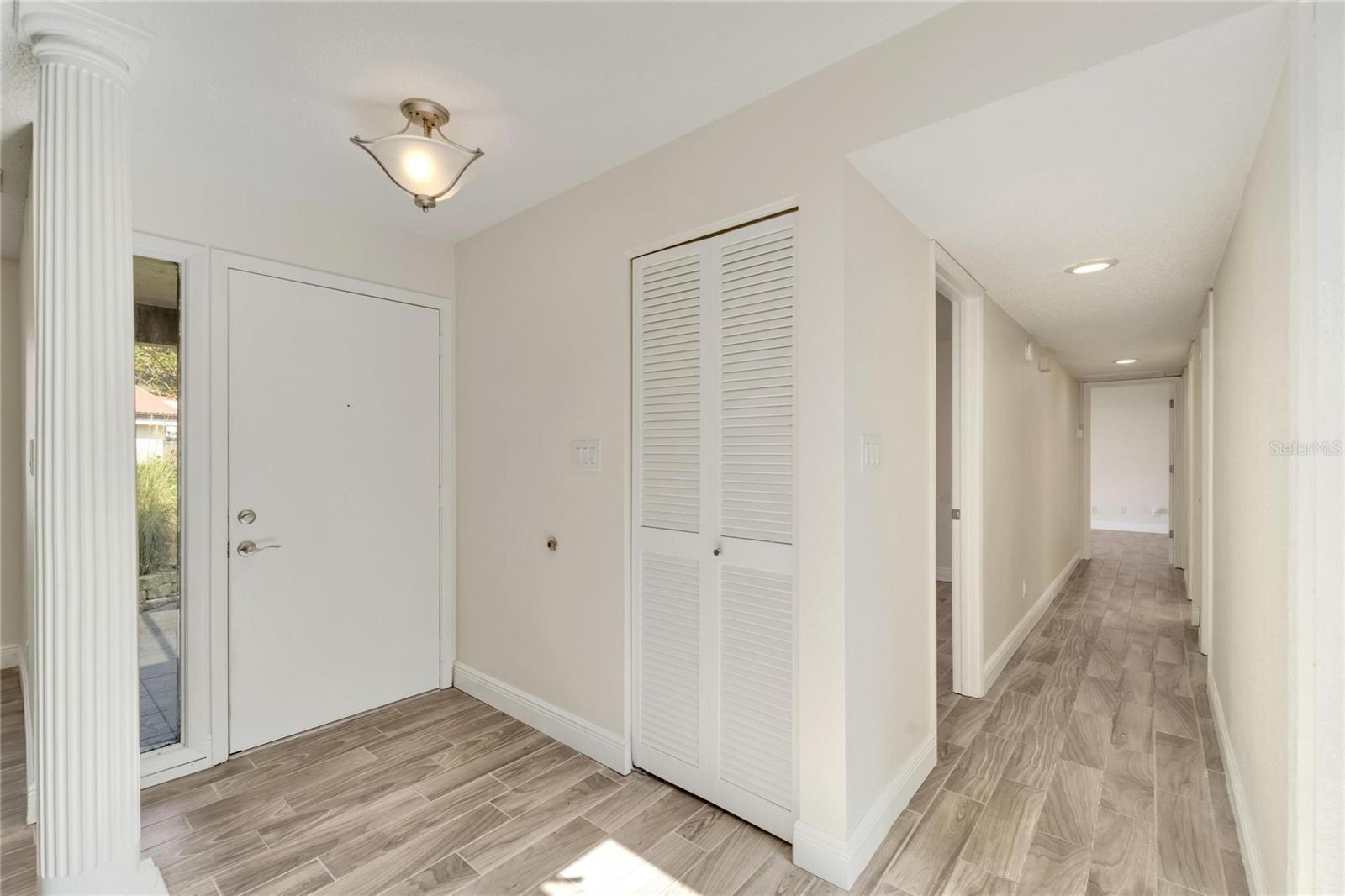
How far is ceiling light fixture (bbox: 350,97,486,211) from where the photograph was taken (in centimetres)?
183

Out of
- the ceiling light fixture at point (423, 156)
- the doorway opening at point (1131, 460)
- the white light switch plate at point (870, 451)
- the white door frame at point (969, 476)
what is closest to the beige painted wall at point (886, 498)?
the white light switch plate at point (870, 451)

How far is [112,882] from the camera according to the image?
1.61 metres

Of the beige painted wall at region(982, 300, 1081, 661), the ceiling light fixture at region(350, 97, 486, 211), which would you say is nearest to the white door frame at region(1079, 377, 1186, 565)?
the beige painted wall at region(982, 300, 1081, 661)

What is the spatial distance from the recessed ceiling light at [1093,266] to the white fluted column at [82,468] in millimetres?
3495

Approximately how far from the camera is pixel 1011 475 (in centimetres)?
384

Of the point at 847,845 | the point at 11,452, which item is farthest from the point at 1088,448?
the point at 11,452

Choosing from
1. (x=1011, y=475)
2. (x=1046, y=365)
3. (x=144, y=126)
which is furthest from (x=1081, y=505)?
(x=144, y=126)

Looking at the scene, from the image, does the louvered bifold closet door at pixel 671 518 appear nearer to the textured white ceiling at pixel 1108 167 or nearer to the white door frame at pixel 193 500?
the textured white ceiling at pixel 1108 167

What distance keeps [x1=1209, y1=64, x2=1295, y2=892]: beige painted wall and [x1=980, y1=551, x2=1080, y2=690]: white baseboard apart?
0.98 meters

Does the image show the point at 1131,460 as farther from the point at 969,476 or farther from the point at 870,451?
the point at 870,451

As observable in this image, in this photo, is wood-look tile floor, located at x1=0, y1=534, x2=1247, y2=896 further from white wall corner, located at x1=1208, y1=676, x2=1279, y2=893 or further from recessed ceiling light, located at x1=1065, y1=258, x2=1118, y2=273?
recessed ceiling light, located at x1=1065, y1=258, x2=1118, y2=273

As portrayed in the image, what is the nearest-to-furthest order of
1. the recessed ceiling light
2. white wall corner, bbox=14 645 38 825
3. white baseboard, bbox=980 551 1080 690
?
white wall corner, bbox=14 645 38 825 → the recessed ceiling light → white baseboard, bbox=980 551 1080 690

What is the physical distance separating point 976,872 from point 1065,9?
2373mm

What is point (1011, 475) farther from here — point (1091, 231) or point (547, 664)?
point (547, 664)
